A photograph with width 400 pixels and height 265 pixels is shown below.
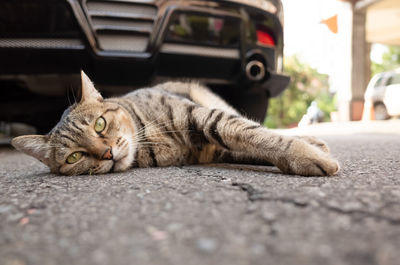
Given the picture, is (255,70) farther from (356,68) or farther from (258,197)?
(356,68)

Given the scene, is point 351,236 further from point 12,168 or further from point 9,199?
point 12,168

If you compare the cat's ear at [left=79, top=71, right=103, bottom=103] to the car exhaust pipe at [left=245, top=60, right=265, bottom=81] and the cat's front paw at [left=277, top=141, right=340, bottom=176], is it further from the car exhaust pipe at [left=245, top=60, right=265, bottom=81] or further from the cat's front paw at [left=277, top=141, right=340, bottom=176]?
the car exhaust pipe at [left=245, top=60, right=265, bottom=81]

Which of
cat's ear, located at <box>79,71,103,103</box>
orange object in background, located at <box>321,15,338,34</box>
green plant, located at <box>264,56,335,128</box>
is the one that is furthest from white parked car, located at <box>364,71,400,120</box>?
cat's ear, located at <box>79,71,103,103</box>

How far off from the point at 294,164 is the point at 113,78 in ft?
6.20

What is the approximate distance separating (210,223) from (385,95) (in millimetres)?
10407

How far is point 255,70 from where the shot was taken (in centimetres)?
281

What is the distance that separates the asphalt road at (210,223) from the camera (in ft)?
1.97

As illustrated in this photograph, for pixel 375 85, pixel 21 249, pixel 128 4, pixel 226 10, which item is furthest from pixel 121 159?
pixel 375 85

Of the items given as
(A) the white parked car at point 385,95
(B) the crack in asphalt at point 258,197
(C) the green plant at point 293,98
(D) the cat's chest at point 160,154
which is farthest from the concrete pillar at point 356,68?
(B) the crack in asphalt at point 258,197

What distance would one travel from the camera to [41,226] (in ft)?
2.57

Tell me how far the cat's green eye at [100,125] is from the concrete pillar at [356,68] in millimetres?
9878

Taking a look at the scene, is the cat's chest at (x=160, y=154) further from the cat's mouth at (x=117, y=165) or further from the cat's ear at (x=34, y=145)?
the cat's ear at (x=34, y=145)

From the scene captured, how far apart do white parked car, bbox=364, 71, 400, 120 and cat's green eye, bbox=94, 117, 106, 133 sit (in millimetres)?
9689

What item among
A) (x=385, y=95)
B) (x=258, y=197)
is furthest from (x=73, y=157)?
(x=385, y=95)
